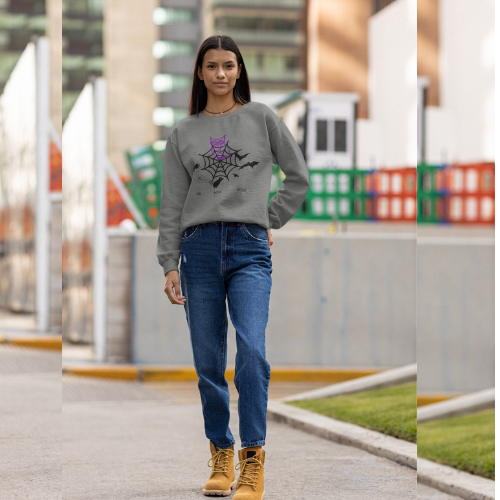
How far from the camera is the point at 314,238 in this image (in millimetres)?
9391

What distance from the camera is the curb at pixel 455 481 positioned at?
13.5 feet

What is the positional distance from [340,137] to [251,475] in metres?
20.0

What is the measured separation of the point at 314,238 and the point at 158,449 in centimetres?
486

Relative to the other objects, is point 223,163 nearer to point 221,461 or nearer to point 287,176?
point 287,176

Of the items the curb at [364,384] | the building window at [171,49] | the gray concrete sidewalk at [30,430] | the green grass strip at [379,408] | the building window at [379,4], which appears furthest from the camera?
the building window at [171,49]

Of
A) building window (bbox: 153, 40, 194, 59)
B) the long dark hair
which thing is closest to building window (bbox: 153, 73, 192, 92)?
building window (bbox: 153, 40, 194, 59)

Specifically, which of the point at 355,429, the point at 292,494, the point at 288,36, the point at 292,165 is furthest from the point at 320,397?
the point at 288,36

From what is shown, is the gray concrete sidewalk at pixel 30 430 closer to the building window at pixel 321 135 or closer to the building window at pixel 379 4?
the building window at pixel 321 135

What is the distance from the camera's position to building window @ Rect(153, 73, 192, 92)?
6406 centimetres

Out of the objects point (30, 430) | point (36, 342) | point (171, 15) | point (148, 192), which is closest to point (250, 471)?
point (30, 430)

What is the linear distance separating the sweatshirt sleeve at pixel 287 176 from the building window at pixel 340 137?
63.5ft

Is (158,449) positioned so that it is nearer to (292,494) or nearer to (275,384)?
(292,494)

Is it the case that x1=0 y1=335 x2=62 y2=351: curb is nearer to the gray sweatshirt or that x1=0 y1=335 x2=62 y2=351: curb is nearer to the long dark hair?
the gray sweatshirt

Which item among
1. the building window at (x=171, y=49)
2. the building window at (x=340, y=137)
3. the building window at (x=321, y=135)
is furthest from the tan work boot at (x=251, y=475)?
the building window at (x=171, y=49)
